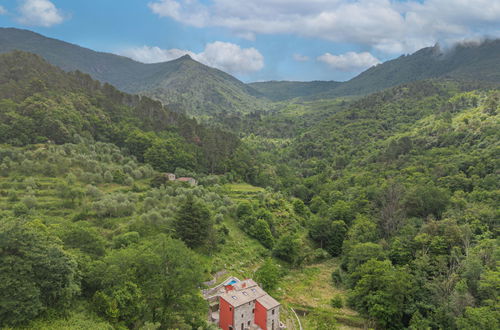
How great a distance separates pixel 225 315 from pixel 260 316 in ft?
10.8

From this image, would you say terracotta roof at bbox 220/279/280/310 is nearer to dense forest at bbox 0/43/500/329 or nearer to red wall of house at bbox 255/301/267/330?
red wall of house at bbox 255/301/267/330

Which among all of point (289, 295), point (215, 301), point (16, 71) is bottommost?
point (289, 295)

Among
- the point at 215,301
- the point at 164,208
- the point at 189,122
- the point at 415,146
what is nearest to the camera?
the point at 215,301

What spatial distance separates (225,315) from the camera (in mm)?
29156

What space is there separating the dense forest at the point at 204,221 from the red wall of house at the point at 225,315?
2.80 m

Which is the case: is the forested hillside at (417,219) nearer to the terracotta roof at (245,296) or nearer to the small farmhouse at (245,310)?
the small farmhouse at (245,310)

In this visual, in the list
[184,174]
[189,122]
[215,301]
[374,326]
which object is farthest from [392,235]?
[189,122]

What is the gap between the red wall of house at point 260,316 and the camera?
→ 29.5 metres

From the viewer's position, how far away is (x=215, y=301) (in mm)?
32219

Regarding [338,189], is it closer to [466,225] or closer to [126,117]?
[466,225]

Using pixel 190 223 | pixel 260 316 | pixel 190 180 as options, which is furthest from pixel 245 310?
pixel 190 180

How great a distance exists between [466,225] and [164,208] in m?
36.5

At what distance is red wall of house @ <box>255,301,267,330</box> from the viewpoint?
29547 mm

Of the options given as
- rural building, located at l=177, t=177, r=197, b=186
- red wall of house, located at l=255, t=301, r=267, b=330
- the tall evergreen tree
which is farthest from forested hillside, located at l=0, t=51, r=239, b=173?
red wall of house, located at l=255, t=301, r=267, b=330
